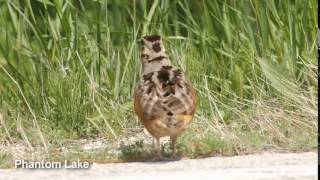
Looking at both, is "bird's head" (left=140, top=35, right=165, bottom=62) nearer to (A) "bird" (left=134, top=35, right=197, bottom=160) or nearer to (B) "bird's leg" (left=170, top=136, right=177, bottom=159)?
(A) "bird" (left=134, top=35, right=197, bottom=160)

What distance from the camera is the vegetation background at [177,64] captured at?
7215mm

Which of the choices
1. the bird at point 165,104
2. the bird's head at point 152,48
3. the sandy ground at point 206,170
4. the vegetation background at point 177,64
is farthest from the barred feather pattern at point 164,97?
the vegetation background at point 177,64

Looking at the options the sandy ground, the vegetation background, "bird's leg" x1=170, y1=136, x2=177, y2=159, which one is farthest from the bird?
the vegetation background

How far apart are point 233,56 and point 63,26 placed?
5.44 ft

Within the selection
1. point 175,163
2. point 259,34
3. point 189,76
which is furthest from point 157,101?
point 259,34

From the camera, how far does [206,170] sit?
20.4ft

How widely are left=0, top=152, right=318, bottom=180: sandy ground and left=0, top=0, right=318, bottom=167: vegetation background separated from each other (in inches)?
10.9

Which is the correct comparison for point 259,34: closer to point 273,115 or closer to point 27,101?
point 273,115

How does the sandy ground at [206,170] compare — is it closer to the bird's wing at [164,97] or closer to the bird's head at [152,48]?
the bird's wing at [164,97]

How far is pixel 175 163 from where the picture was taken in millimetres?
6625

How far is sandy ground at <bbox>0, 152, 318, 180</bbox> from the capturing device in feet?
19.8

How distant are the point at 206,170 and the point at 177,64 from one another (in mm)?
2323

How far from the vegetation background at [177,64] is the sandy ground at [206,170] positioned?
0.28m

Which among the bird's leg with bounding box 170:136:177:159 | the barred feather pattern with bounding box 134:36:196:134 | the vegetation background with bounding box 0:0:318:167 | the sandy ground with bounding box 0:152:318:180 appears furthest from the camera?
the vegetation background with bounding box 0:0:318:167
